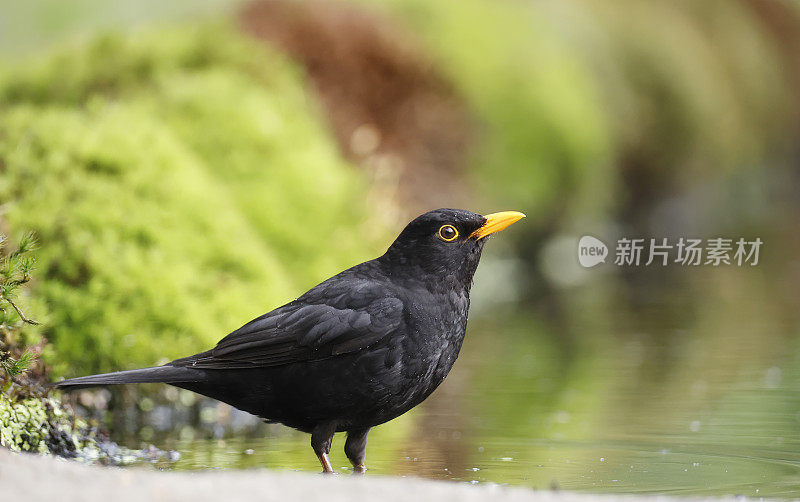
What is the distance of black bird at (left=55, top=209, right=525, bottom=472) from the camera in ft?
15.9

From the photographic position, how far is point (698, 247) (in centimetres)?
2056

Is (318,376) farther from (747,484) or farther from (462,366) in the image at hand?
(462,366)

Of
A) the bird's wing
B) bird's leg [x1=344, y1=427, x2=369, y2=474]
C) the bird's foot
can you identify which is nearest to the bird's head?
the bird's wing

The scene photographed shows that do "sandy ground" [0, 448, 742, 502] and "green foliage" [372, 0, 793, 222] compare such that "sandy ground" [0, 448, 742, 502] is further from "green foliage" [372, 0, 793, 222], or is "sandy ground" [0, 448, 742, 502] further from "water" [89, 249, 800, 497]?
"green foliage" [372, 0, 793, 222]

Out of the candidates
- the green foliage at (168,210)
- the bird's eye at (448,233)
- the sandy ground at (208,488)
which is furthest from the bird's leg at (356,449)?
the green foliage at (168,210)

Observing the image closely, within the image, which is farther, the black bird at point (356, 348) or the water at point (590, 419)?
the water at point (590, 419)

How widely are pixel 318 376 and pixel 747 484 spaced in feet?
6.05

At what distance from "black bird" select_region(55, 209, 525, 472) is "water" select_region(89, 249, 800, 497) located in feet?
1.75

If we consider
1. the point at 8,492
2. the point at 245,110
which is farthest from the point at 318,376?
the point at 245,110

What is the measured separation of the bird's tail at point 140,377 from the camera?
4742mm

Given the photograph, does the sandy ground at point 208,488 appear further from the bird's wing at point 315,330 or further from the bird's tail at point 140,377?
the bird's wing at point 315,330

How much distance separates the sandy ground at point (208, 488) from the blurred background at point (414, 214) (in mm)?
1325

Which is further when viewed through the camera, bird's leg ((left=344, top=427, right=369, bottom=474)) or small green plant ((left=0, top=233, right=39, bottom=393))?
bird's leg ((left=344, top=427, right=369, bottom=474))

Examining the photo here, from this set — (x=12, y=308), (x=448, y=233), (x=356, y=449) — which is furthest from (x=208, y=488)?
(x=448, y=233)
